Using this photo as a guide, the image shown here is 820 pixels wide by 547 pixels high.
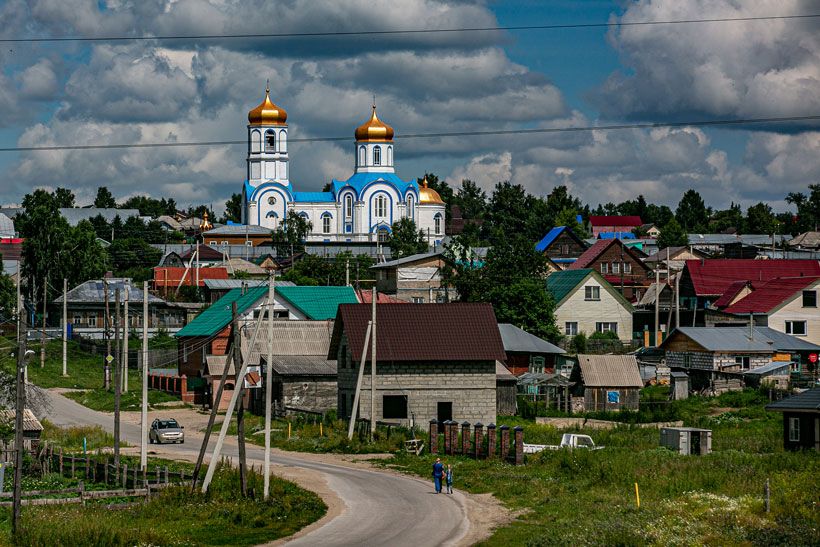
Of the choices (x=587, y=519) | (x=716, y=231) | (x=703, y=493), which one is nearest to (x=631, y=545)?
(x=587, y=519)

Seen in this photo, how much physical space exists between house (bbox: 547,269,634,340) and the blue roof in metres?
74.8

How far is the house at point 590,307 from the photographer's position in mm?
82875

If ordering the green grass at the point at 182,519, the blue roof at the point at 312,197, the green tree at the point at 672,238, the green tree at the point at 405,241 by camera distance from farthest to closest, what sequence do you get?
the blue roof at the point at 312,197
the green tree at the point at 672,238
the green tree at the point at 405,241
the green grass at the point at 182,519

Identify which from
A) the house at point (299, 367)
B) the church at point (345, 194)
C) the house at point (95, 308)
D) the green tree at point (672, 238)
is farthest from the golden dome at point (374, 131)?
the house at point (299, 367)

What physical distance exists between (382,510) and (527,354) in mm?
34883

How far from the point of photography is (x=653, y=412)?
53.8 meters

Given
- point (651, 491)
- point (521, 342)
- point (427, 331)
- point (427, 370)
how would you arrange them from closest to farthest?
1. point (651, 491)
2. point (427, 370)
3. point (427, 331)
4. point (521, 342)

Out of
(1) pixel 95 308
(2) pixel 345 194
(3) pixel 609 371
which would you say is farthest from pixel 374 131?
(3) pixel 609 371

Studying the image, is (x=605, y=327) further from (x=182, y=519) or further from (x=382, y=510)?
(x=182, y=519)

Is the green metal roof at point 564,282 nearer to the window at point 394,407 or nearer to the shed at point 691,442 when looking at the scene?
the window at point 394,407

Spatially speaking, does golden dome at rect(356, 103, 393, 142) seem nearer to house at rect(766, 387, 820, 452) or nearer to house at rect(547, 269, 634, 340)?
house at rect(547, 269, 634, 340)

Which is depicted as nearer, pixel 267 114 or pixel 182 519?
pixel 182 519

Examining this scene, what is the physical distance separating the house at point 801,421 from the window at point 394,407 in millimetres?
15037

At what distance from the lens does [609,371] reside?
59.2 meters
